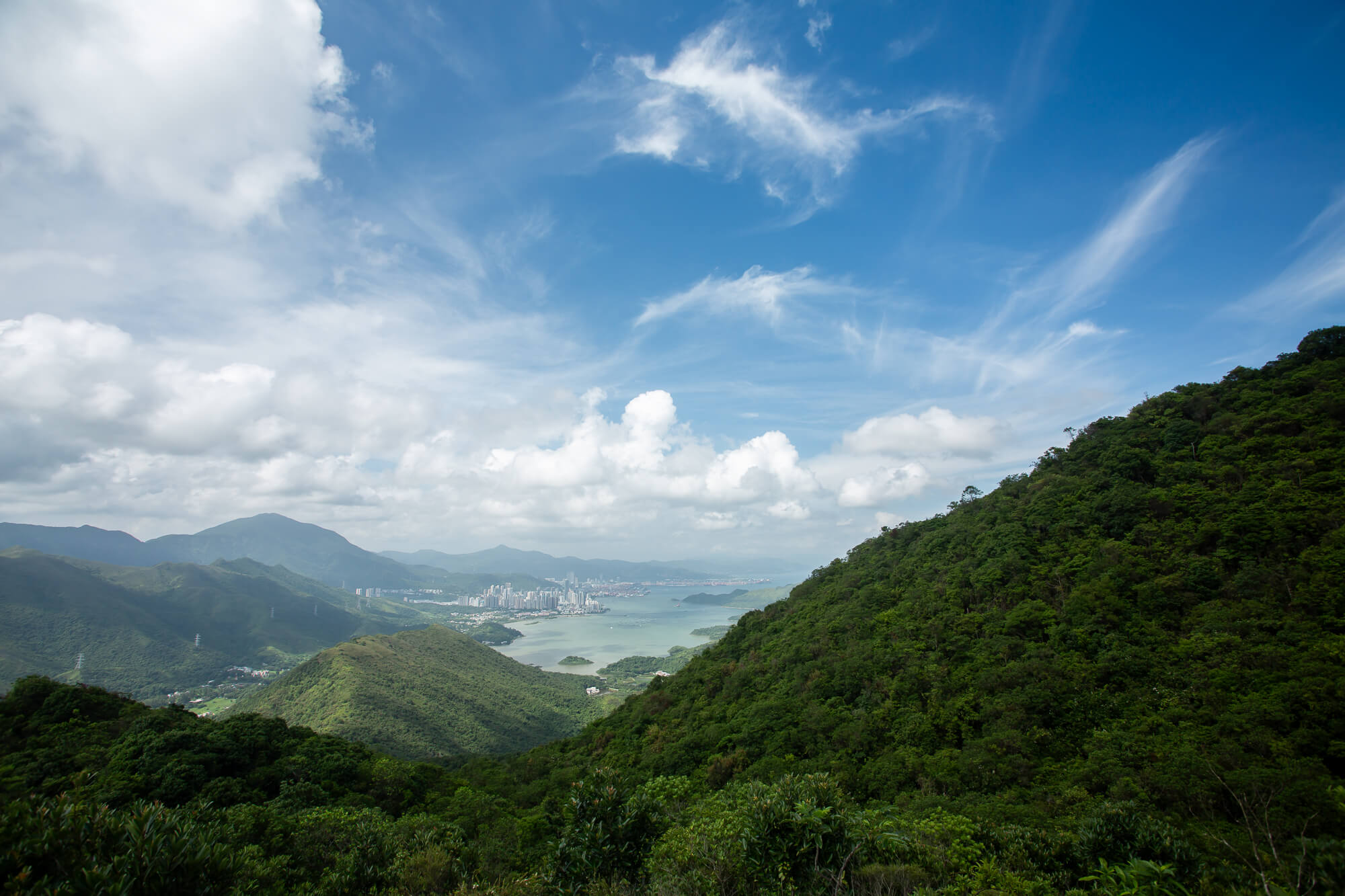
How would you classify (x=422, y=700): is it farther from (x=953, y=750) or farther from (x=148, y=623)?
(x=148, y=623)

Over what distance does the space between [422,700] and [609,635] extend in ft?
294

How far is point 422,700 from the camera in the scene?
57000mm

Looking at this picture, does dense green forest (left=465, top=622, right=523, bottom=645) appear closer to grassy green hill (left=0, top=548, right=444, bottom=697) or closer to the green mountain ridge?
grassy green hill (left=0, top=548, right=444, bottom=697)

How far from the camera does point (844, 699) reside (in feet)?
75.3

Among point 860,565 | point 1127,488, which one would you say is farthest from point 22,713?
point 1127,488

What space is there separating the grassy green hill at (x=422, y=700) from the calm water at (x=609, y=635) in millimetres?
25875

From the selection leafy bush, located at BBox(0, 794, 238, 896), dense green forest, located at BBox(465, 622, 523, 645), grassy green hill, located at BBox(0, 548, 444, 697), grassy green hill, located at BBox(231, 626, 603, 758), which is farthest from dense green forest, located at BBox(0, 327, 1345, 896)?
dense green forest, located at BBox(465, 622, 523, 645)

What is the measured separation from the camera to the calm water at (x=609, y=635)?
11238cm

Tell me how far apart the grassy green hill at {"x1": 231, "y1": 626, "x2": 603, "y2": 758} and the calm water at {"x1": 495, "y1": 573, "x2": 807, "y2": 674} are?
25.9 metres

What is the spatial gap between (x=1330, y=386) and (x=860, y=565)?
25.2 m

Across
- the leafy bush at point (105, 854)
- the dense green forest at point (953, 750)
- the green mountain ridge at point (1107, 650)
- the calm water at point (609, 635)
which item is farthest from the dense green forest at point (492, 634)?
the leafy bush at point (105, 854)

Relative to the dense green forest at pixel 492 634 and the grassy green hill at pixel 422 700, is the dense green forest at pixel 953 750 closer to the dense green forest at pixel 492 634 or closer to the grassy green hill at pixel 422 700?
the grassy green hill at pixel 422 700

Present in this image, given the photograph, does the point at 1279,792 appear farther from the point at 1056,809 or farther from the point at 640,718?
the point at 640,718

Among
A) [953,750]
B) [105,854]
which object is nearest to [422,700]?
[953,750]
